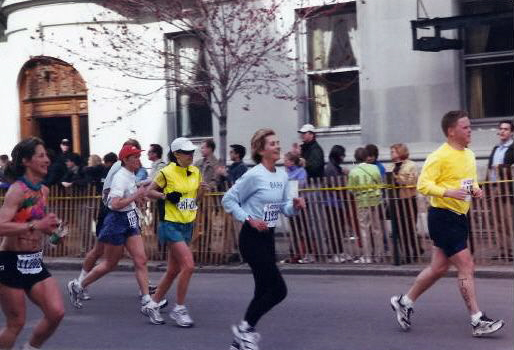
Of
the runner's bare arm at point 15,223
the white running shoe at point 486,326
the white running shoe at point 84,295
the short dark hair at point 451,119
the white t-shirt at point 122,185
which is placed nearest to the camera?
the runner's bare arm at point 15,223

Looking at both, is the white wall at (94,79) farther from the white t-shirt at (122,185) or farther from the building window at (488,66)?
the white t-shirt at (122,185)

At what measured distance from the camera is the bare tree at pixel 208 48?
57.4 ft

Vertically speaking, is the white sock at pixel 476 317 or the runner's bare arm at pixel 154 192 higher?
the runner's bare arm at pixel 154 192

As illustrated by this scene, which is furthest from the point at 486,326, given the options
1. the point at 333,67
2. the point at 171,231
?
the point at 333,67

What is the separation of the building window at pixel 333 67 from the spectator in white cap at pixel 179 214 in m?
8.63

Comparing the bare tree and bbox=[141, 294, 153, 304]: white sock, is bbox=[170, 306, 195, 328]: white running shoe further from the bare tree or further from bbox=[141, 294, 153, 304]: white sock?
the bare tree

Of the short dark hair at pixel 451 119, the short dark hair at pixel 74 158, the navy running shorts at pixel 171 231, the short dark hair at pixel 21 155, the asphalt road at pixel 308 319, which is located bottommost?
the asphalt road at pixel 308 319

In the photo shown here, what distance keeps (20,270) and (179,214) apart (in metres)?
3.21

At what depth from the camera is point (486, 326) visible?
30.8 feet

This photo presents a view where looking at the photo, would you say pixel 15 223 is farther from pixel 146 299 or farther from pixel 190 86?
pixel 190 86

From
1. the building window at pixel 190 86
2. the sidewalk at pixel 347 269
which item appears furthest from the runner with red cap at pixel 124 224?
the building window at pixel 190 86

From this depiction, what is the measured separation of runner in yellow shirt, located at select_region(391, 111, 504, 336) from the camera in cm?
940

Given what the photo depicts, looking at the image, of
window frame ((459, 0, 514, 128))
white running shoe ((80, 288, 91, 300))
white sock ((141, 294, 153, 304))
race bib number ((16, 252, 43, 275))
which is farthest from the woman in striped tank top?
window frame ((459, 0, 514, 128))

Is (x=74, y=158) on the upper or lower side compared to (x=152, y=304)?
Answer: upper
